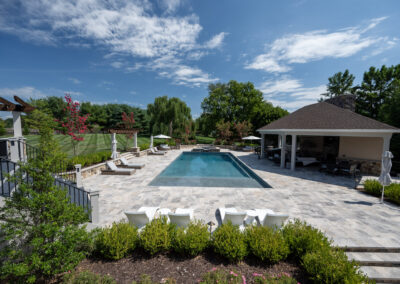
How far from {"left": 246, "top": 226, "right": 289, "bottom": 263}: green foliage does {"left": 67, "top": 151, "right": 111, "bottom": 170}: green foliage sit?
1054cm

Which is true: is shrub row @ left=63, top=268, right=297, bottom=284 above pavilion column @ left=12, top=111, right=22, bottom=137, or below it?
below

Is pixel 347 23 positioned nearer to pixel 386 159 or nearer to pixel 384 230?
pixel 386 159

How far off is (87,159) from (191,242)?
1028cm

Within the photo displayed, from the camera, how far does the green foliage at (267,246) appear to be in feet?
12.4

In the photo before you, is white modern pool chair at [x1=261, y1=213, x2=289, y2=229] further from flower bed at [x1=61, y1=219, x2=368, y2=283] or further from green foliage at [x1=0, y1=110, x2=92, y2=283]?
green foliage at [x1=0, y1=110, x2=92, y2=283]

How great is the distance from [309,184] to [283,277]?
7958mm

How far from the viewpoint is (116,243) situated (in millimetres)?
3871

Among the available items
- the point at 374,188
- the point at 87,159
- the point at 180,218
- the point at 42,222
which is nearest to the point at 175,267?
the point at 180,218

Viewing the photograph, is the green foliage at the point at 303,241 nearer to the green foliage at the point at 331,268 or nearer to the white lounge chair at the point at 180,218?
the green foliage at the point at 331,268

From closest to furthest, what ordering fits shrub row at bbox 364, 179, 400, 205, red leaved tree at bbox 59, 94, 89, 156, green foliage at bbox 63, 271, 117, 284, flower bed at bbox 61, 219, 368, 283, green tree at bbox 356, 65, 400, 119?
1. green foliage at bbox 63, 271, 117, 284
2. flower bed at bbox 61, 219, 368, 283
3. shrub row at bbox 364, 179, 400, 205
4. red leaved tree at bbox 59, 94, 89, 156
5. green tree at bbox 356, 65, 400, 119

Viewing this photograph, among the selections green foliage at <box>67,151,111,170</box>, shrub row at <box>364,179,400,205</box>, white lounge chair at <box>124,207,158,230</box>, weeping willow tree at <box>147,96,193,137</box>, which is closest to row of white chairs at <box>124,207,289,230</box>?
white lounge chair at <box>124,207,158,230</box>

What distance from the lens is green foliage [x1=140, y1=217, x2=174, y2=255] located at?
399cm

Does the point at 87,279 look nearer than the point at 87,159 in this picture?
Yes

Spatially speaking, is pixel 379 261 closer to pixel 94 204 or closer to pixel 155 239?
pixel 155 239
